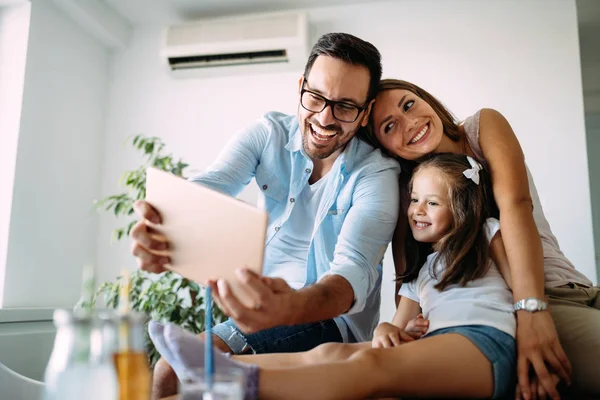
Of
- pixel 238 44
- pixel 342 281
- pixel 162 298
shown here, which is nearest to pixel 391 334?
pixel 342 281

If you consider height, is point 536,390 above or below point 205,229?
below

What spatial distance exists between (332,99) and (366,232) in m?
0.43

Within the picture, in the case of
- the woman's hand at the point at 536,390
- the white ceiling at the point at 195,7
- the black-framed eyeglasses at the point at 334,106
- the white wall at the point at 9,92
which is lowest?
the woman's hand at the point at 536,390

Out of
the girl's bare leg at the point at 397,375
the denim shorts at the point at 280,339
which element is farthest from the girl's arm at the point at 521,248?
the denim shorts at the point at 280,339

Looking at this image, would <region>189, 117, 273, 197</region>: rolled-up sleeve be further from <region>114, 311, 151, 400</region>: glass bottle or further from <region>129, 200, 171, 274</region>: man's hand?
<region>114, 311, 151, 400</region>: glass bottle

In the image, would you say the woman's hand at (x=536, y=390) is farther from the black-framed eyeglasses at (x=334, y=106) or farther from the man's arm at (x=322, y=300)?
the black-framed eyeglasses at (x=334, y=106)

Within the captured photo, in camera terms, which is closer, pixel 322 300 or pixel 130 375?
pixel 130 375

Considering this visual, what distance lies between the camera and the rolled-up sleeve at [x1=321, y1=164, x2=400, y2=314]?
4.53 ft

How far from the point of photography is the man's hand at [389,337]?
4.32 ft

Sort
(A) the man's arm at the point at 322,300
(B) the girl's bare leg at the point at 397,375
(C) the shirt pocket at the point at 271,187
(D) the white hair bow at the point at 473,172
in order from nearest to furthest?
1. (B) the girl's bare leg at the point at 397,375
2. (A) the man's arm at the point at 322,300
3. (D) the white hair bow at the point at 473,172
4. (C) the shirt pocket at the point at 271,187

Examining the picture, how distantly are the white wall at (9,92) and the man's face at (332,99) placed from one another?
1.85m

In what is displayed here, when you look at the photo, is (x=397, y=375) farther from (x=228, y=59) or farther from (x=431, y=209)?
(x=228, y=59)

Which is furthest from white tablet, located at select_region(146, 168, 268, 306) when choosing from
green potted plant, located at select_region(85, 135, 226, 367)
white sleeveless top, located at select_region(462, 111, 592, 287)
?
green potted plant, located at select_region(85, 135, 226, 367)

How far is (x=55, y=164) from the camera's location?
3170 millimetres
